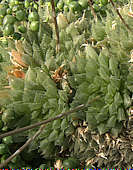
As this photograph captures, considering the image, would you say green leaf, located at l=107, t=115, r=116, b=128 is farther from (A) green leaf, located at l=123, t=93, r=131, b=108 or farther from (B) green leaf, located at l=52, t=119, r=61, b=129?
(B) green leaf, located at l=52, t=119, r=61, b=129

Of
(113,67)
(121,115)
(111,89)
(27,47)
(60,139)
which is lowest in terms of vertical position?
(60,139)

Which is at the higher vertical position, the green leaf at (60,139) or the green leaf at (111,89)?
the green leaf at (111,89)

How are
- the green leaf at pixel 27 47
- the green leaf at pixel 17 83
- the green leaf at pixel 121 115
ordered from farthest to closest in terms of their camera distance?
the green leaf at pixel 27 47 < the green leaf at pixel 17 83 < the green leaf at pixel 121 115

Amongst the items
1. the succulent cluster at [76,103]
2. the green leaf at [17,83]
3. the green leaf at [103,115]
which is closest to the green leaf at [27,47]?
the succulent cluster at [76,103]

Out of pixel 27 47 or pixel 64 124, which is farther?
pixel 27 47

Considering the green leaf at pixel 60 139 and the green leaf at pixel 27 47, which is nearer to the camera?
the green leaf at pixel 60 139

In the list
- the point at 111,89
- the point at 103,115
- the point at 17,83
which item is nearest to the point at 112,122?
the point at 103,115

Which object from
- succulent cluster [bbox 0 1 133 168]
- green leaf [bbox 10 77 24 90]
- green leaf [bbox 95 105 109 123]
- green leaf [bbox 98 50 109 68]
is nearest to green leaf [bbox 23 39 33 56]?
succulent cluster [bbox 0 1 133 168]

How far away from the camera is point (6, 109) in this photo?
1.42 metres

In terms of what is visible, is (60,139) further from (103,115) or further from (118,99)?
(118,99)

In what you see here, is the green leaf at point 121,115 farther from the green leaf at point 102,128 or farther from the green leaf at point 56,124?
the green leaf at point 56,124

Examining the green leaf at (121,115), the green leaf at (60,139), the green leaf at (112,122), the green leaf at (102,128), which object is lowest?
the green leaf at (60,139)

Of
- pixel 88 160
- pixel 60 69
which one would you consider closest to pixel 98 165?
pixel 88 160

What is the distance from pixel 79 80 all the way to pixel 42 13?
2.31 ft
